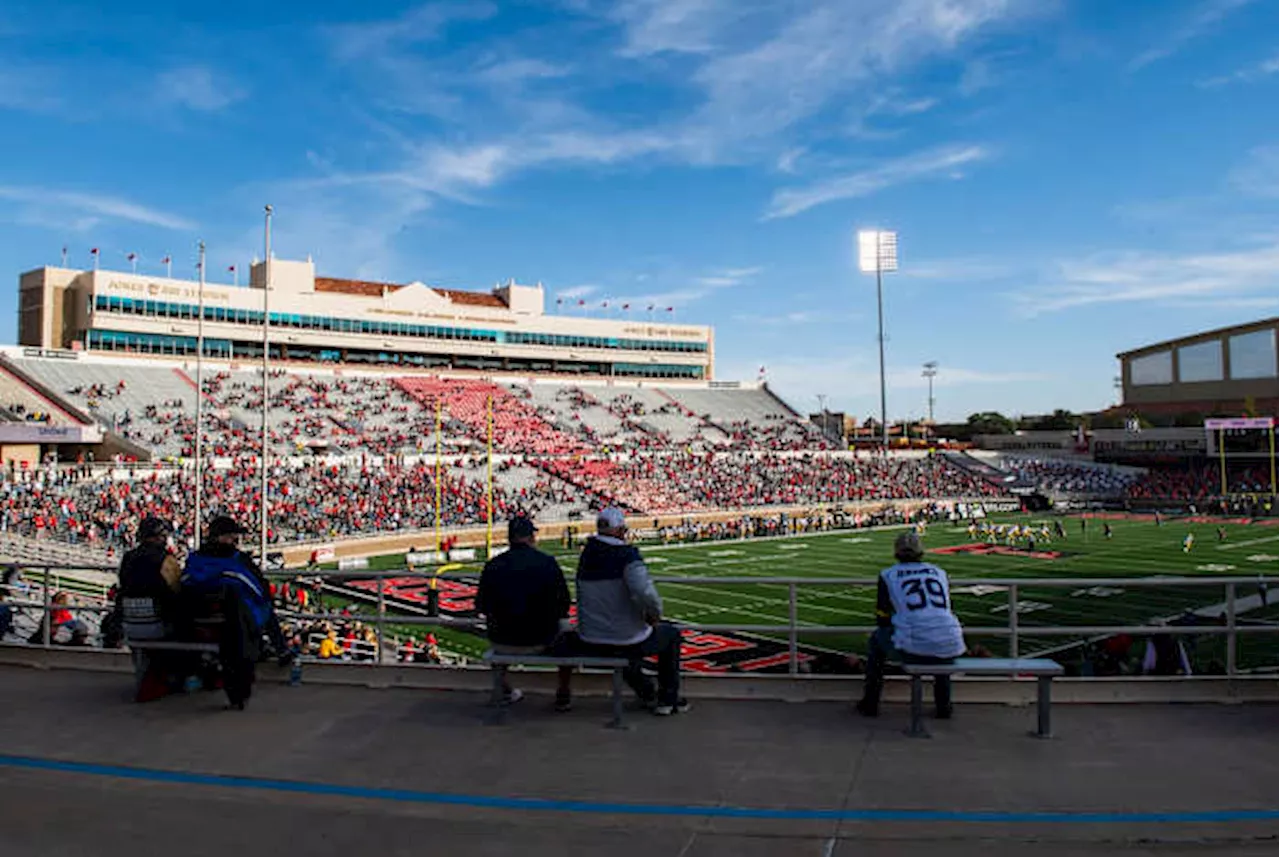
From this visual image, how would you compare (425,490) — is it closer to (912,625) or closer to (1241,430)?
(912,625)

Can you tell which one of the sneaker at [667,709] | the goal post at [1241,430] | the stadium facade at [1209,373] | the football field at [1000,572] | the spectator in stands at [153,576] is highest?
the stadium facade at [1209,373]

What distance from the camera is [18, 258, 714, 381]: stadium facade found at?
201 feet

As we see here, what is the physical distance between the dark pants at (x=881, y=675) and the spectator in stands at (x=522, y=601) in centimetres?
202

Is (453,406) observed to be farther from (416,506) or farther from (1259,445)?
(1259,445)

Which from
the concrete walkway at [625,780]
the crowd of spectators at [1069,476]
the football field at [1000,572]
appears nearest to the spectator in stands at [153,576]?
the concrete walkway at [625,780]

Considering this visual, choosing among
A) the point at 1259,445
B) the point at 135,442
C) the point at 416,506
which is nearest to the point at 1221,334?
the point at 1259,445

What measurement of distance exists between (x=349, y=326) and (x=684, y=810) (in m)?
71.1

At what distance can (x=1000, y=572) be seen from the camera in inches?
1318

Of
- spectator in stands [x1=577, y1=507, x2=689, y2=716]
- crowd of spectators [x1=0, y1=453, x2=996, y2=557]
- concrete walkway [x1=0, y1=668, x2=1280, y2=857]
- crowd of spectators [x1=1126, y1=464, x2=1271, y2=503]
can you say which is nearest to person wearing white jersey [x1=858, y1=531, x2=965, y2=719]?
concrete walkway [x1=0, y1=668, x2=1280, y2=857]

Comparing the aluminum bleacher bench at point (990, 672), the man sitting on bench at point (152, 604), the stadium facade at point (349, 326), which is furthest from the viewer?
Result: the stadium facade at point (349, 326)

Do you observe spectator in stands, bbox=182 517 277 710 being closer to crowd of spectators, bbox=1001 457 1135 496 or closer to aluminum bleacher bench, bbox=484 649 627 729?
aluminum bleacher bench, bbox=484 649 627 729

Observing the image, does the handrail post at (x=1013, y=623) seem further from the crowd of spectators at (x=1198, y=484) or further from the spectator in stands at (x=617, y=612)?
the crowd of spectators at (x=1198, y=484)

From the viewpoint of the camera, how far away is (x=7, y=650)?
27.0 ft

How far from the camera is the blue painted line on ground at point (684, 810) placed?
176 inches
